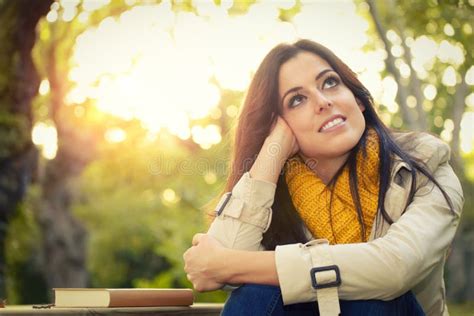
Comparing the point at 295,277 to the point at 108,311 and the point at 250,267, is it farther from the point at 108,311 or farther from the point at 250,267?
the point at 108,311

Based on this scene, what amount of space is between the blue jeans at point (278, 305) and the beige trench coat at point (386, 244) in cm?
3

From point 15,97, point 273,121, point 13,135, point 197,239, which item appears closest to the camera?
point 197,239

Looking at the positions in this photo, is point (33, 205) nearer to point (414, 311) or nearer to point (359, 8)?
point (359, 8)

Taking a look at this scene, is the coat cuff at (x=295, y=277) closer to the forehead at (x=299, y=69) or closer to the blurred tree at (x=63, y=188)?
the forehead at (x=299, y=69)

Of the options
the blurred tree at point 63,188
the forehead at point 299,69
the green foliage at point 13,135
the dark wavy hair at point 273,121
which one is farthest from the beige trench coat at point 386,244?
the blurred tree at point 63,188

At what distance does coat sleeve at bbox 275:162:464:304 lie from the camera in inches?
80.3

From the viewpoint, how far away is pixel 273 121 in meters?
2.80

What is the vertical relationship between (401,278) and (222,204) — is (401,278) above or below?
below

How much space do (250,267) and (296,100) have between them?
827 millimetres

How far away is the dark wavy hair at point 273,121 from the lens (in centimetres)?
267

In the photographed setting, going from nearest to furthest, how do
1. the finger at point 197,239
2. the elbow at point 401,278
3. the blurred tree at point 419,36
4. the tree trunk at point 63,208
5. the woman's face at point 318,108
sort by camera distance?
the elbow at point 401,278 → the finger at point 197,239 → the woman's face at point 318,108 → the blurred tree at point 419,36 → the tree trunk at point 63,208

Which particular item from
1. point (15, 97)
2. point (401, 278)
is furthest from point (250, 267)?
point (15, 97)

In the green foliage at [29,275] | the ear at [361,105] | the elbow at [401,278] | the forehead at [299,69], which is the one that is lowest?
the green foliage at [29,275]

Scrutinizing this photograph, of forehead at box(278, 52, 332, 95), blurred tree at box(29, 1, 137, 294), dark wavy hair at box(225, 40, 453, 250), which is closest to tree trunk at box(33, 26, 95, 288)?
blurred tree at box(29, 1, 137, 294)
